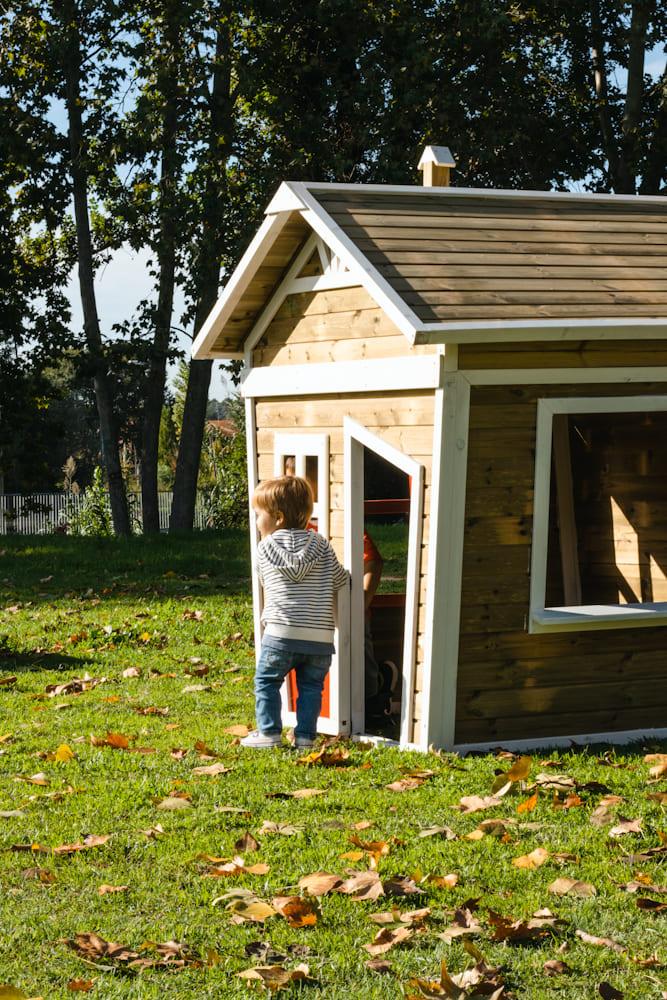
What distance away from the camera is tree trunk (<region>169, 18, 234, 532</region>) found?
22703 mm

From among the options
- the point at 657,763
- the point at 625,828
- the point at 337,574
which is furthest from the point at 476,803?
the point at 337,574

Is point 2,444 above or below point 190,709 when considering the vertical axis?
above

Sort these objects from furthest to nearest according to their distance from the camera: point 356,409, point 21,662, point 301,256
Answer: point 21,662 → point 301,256 → point 356,409

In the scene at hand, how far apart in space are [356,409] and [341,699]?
1887mm

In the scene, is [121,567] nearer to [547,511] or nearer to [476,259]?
[476,259]

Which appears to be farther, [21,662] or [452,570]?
[21,662]

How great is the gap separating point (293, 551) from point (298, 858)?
2.53 meters

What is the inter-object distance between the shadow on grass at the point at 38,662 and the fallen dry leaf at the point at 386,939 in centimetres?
656

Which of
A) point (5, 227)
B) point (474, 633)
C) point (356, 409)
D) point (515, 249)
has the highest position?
point (5, 227)

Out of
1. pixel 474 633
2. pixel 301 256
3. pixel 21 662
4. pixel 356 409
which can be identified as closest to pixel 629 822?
pixel 474 633

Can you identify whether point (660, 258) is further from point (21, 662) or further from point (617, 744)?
point (21, 662)

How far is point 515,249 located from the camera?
8367 millimetres

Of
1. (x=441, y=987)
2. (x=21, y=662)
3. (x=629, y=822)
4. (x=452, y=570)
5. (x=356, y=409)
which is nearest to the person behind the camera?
(x=441, y=987)

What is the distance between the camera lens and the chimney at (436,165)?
9.76m
